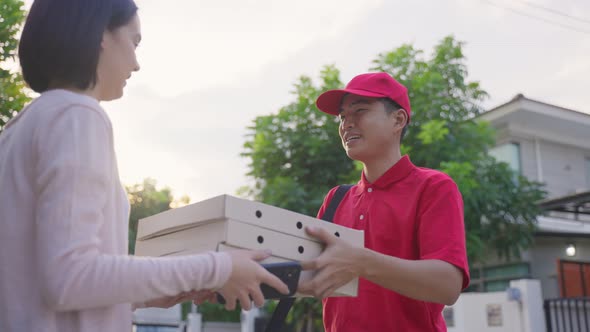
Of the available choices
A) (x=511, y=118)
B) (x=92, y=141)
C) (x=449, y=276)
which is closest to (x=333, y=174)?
(x=511, y=118)

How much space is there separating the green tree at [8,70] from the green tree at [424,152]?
254 inches

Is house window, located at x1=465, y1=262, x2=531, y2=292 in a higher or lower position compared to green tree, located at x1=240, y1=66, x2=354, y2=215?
lower

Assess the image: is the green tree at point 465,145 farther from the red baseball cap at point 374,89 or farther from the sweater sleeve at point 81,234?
the sweater sleeve at point 81,234

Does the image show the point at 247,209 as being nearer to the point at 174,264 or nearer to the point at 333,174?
the point at 174,264

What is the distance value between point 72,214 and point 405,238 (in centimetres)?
140

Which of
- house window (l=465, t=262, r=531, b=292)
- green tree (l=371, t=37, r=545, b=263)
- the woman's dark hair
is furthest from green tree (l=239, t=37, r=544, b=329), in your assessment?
the woman's dark hair

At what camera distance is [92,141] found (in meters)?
1.40

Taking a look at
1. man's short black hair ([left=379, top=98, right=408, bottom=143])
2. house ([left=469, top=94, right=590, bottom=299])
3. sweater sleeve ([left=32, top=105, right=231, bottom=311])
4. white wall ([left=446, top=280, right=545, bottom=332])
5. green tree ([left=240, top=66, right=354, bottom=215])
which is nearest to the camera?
sweater sleeve ([left=32, top=105, right=231, bottom=311])

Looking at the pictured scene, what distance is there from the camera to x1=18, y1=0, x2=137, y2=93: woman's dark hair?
1553 mm

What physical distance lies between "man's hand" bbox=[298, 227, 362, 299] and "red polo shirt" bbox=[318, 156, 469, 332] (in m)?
0.37

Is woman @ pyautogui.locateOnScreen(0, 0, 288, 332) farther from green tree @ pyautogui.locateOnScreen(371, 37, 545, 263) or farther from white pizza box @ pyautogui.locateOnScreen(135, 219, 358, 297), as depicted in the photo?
green tree @ pyautogui.locateOnScreen(371, 37, 545, 263)

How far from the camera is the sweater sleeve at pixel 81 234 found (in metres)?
1.32

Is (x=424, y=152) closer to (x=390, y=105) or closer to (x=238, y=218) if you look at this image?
(x=390, y=105)

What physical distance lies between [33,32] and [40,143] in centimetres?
37
